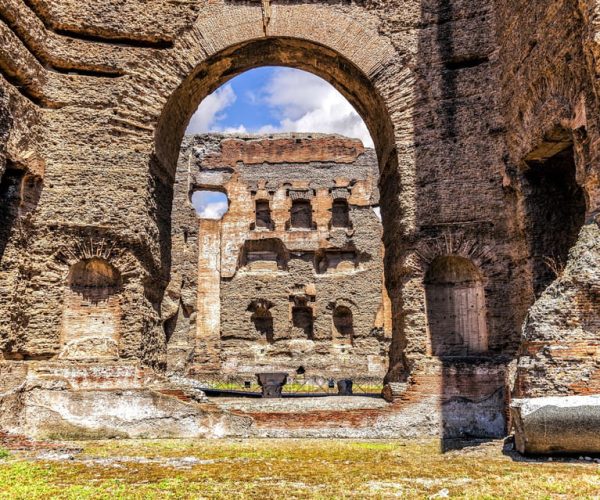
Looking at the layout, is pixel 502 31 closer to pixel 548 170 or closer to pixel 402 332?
pixel 548 170

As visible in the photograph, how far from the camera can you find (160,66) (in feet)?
31.1

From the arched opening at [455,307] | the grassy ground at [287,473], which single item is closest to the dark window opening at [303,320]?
the arched opening at [455,307]

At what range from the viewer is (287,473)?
5.29 meters

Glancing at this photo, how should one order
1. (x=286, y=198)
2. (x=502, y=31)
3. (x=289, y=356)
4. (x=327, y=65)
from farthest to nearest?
(x=286, y=198) → (x=289, y=356) → (x=327, y=65) → (x=502, y=31)

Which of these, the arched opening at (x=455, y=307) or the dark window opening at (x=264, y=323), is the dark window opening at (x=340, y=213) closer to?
the dark window opening at (x=264, y=323)

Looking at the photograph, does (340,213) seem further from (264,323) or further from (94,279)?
(94,279)

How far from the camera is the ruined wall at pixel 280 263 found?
68.2ft

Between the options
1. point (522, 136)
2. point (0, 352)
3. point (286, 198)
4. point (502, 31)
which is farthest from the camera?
point (286, 198)

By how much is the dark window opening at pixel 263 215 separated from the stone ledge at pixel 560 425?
57.5 ft

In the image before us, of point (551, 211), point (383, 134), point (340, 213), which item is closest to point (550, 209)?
point (551, 211)

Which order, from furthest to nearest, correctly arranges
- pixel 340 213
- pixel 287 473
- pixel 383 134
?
pixel 340 213
pixel 383 134
pixel 287 473

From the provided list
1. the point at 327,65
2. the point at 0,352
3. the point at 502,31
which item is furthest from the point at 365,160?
the point at 0,352

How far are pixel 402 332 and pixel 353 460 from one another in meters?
3.62

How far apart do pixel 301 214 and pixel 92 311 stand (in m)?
14.7
